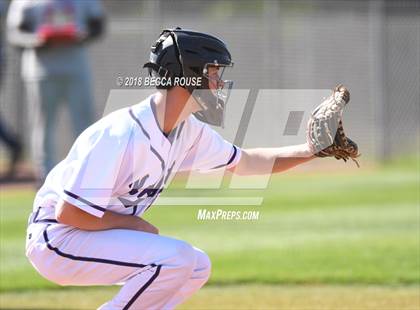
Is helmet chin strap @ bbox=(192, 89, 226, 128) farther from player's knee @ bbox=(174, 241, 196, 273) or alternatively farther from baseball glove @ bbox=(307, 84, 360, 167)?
player's knee @ bbox=(174, 241, 196, 273)

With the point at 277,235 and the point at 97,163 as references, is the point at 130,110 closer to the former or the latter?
the point at 97,163

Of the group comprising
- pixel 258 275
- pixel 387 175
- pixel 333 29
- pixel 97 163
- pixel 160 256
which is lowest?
pixel 387 175

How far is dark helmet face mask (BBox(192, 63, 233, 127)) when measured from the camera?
509 centimetres

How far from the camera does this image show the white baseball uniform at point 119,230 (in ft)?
15.8

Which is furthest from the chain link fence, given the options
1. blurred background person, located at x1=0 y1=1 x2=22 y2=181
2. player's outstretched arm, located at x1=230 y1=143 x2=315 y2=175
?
player's outstretched arm, located at x1=230 y1=143 x2=315 y2=175

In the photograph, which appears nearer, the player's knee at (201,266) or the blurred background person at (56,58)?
the player's knee at (201,266)

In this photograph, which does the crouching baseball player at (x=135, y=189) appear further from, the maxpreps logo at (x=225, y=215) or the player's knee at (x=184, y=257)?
the maxpreps logo at (x=225, y=215)

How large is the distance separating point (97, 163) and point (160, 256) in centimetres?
55

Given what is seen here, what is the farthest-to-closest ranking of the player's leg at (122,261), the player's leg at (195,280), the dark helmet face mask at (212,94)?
the dark helmet face mask at (212,94)
the player's leg at (195,280)
the player's leg at (122,261)

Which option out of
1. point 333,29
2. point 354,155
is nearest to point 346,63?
point 333,29

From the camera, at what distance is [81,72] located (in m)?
11.9

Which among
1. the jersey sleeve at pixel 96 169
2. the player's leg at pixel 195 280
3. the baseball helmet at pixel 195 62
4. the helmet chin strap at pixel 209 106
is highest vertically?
the baseball helmet at pixel 195 62

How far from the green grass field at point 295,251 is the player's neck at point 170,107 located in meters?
2.20

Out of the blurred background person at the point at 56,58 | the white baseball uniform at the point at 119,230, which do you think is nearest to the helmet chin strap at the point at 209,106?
the white baseball uniform at the point at 119,230
